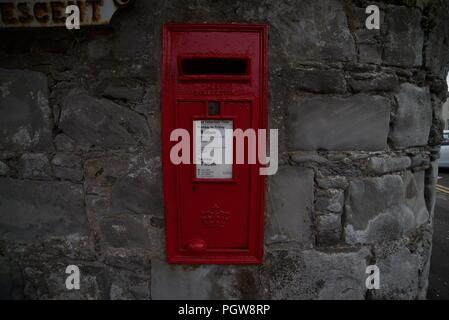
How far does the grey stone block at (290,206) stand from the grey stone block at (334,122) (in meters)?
0.17

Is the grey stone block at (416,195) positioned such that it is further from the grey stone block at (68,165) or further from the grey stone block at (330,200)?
the grey stone block at (68,165)

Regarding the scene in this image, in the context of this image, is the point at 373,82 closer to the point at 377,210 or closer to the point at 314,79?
the point at 314,79

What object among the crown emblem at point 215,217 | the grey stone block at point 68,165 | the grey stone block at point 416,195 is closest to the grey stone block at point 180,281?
the crown emblem at point 215,217

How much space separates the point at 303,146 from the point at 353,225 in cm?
56

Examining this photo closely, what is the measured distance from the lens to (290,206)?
1668 mm

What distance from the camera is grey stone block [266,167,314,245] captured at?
1646 millimetres

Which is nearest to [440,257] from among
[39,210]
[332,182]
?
[332,182]

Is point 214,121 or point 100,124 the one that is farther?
point 100,124

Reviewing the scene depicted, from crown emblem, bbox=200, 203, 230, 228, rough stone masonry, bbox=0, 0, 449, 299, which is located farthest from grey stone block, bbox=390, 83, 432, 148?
crown emblem, bbox=200, 203, 230, 228

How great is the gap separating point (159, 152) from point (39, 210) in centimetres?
83

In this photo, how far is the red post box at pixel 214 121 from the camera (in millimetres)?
1523

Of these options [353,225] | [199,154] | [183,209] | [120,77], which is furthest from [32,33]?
[353,225]

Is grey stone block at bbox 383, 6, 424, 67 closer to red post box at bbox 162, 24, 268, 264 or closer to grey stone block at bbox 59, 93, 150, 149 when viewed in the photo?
red post box at bbox 162, 24, 268, 264

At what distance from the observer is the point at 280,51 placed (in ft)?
5.24
